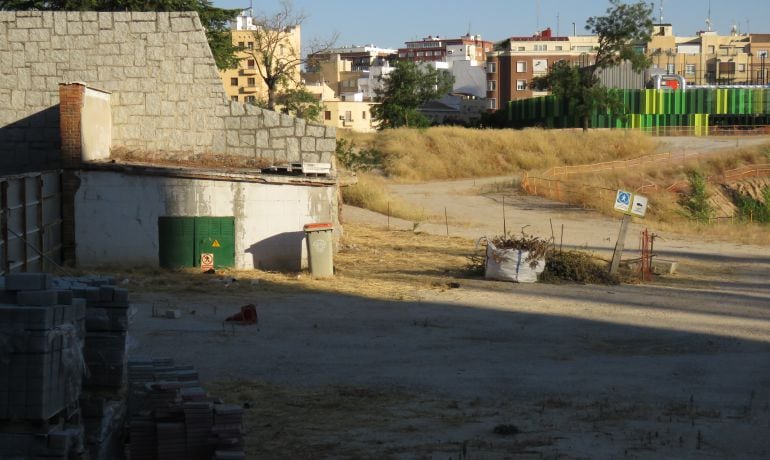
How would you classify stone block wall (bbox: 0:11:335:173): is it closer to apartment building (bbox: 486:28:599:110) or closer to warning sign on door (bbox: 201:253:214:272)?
warning sign on door (bbox: 201:253:214:272)

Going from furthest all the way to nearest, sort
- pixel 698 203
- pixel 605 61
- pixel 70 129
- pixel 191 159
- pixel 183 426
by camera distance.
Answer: pixel 605 61 < pixel 698 203 < pixel 191 159 < pixel 70 129 < pixel 183 426

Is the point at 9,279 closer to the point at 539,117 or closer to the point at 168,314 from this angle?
the point at 168,314

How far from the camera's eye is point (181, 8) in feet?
134

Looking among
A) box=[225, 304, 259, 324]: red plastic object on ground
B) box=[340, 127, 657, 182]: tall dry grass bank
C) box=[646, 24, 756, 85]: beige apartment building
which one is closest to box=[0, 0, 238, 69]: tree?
box=[340, 127, 657, 182]: tall dry grass bank

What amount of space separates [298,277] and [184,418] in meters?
14.6

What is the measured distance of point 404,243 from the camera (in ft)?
101

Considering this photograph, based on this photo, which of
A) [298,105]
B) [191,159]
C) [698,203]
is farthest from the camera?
[298,105]

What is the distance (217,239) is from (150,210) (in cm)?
162

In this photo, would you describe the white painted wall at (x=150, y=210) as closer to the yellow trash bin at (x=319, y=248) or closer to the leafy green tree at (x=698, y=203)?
the yellow trash bin at (x=319, y=248)

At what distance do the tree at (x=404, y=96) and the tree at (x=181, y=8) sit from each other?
47374mm

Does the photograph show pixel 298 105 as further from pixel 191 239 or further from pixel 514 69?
pixel 514 69

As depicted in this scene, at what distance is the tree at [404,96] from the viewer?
3679 inches

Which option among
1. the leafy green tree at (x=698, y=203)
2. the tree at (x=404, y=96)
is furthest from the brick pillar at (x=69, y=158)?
the tree at (x=404, y=96)

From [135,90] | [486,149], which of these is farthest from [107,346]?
[486,149]
